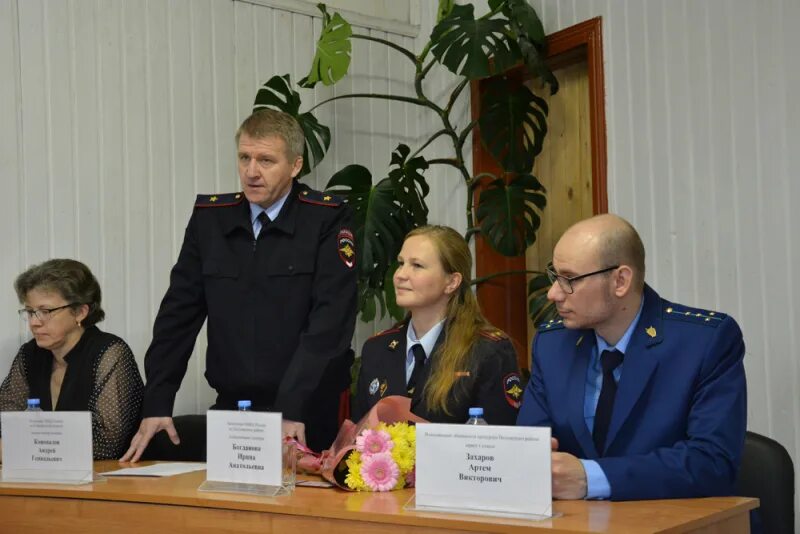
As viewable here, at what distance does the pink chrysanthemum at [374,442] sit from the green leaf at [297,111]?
8.48ft

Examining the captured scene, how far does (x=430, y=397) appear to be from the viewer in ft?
9.12

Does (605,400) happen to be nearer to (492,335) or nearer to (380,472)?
(380,472)

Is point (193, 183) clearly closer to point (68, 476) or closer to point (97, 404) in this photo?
point (97, 404)

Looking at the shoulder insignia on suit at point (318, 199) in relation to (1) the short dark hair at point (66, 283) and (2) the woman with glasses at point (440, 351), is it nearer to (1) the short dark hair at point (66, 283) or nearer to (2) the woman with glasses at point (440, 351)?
(2) the woman with glasses at point (440, 351)

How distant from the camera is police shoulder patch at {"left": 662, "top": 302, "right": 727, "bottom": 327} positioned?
7.38 feet

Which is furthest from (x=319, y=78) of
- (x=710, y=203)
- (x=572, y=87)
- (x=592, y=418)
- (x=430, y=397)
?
(x=592, y=418)

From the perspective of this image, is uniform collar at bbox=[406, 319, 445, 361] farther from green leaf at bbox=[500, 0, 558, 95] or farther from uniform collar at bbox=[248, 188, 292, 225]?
green leaf at bbox=[500, 0, 558, 95]

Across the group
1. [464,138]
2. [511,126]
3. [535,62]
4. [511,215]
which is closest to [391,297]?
[511,215]

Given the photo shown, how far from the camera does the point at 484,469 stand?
1.89 metres

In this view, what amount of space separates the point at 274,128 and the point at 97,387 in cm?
102

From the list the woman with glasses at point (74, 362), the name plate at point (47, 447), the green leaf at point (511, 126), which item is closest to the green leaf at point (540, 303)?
the green leaf at point (511, 126)

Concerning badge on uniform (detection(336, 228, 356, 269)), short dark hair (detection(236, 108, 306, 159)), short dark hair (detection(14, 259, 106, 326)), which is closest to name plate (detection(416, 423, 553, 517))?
badge on uniform (detection(336, 228, 356, 269))

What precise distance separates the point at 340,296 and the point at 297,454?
2.05 feet

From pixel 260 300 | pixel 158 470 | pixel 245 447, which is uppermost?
pixel 260 300
